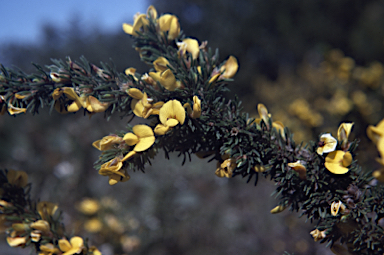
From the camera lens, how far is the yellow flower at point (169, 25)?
0.75 metres

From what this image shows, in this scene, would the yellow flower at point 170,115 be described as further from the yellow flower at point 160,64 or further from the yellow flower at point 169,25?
the yellow flower at point 169,25

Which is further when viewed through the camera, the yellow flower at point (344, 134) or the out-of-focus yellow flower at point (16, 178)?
the out-of-focus yellow flower at point (16, 178)

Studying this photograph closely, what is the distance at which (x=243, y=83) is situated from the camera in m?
7.43

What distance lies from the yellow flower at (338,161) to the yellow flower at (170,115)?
342mm

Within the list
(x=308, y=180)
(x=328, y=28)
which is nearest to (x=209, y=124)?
(x=308, y=180)

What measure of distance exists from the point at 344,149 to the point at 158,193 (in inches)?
106

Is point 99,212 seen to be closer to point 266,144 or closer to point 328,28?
point 266,144

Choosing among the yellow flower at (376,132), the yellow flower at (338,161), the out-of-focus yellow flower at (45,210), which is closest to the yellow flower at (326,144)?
the yellow flower at (338,161)

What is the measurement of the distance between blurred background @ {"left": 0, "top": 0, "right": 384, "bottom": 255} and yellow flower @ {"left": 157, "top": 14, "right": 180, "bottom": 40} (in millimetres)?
423

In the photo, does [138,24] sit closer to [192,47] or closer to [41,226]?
[192,47]

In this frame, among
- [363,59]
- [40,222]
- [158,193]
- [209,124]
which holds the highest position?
[209,124]

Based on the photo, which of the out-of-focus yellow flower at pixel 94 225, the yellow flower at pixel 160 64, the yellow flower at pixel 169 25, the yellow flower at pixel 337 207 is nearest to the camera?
the yellow flower at pixel 337 207

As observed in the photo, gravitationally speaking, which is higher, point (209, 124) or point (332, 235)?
point (209, 124)

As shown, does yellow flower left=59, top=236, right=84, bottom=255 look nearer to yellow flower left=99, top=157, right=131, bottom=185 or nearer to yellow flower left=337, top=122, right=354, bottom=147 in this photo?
yellow flower left=99, top=157, right=131, bottom=185
